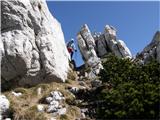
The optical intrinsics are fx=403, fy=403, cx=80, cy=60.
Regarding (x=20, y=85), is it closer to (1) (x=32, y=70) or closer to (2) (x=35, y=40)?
(1) (x=32, y=70)

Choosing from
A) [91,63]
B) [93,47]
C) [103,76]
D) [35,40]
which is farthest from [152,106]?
[93,47]

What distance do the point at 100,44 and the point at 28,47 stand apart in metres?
20.5

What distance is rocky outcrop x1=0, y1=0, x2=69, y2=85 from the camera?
27438 mm

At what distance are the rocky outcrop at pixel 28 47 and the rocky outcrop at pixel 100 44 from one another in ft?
47.1

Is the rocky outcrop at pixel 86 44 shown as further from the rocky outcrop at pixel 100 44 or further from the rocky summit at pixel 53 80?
the rocky summit at pixel 53 80

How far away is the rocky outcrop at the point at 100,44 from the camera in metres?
45.6

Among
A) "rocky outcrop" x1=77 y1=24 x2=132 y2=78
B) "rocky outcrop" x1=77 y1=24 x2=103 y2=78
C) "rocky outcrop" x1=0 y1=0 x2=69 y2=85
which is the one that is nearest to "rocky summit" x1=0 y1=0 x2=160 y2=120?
"rocky outcrop" x1=0 y1=0 x2=69 y2=85

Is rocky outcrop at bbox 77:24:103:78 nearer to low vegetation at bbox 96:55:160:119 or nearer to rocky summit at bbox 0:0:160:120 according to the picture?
rocky summit at bbox 0:0:160:120

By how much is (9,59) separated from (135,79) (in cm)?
874

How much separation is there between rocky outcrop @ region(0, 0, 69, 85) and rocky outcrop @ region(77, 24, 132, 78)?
47.1ft

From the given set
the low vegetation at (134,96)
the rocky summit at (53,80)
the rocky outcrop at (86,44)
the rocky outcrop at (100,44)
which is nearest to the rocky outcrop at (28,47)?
the rocky summit at (53,80)

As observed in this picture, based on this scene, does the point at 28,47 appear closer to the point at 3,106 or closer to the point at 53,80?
the point at 53,80

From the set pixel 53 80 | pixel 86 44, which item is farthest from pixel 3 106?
pixel 86 44

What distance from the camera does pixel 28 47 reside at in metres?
28.4
